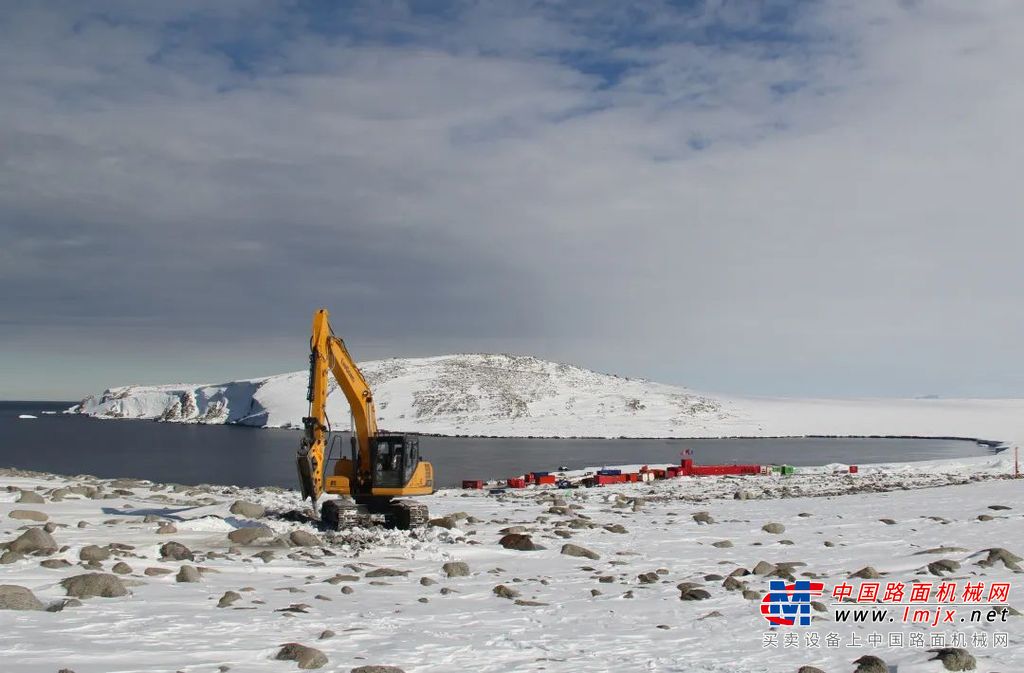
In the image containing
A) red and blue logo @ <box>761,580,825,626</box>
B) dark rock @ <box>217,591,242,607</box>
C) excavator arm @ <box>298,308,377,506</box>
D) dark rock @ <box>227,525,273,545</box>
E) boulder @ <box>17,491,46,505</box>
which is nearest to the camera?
red and blue logo @ <box>761,580,825,626</box>

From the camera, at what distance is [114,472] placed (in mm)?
51781

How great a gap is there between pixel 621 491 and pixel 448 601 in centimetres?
2400

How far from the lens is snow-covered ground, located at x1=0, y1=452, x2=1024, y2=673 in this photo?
28.8 feet

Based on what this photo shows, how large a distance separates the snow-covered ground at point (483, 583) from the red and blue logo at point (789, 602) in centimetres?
20

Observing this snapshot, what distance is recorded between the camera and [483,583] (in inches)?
540

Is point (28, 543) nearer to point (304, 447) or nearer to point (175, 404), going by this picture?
point (304, 447)

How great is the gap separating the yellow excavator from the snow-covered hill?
8073cm

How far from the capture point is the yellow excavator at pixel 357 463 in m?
18.9

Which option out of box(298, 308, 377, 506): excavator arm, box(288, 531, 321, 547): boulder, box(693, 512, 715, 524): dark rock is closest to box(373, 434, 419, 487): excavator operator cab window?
box(298, 308, 377, 506): excavator arm

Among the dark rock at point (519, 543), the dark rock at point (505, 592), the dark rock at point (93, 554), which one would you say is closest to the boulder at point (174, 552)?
the dark rock at point (93, 554)

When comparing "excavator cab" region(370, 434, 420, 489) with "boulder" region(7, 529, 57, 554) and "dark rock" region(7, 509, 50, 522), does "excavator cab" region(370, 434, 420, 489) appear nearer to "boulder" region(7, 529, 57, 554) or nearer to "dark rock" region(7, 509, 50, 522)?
"dark rock" region(7, 509, 50, 522)

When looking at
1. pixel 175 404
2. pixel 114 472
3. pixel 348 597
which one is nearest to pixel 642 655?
pixel 348 597

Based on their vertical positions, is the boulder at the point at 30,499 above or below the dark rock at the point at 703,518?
above

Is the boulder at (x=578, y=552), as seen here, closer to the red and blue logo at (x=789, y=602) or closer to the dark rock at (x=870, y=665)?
the red and blue logo at (x=789, y=602)
